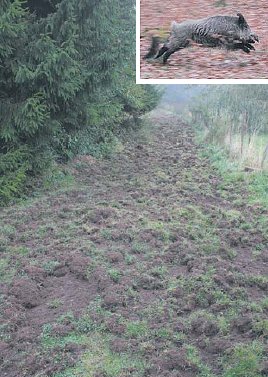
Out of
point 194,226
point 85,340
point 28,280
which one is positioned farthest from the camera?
point 194,226

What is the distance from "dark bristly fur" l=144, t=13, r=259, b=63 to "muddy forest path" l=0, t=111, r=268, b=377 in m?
2.48

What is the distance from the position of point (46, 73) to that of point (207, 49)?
5.07 metres

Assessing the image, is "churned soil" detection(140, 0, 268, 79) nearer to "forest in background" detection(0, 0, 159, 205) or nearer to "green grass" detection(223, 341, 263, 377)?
"green grass" detection(223, 341, 263, 377)

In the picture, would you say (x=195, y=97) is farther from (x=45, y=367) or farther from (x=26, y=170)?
(x=45, y=367)

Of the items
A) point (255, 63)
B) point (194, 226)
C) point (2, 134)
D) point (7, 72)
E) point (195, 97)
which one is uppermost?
point (255, 63)

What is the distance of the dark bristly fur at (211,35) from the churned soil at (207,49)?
0.03m

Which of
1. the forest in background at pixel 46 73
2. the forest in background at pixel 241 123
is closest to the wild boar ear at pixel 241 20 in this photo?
the forest in background at pixel 46 73

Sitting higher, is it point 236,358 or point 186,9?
point 186,9

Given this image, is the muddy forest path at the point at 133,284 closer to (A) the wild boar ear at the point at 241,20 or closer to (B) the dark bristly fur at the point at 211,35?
(B) the dark bristly fur at the point at 211,35

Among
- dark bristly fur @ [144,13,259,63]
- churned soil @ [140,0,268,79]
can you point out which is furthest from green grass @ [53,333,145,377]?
dark bristly fur @ [144,13,259,63]

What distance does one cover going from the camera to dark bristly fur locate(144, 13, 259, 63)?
310 cm

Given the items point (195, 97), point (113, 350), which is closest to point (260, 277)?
point (113, 350)

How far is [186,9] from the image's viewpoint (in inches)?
126

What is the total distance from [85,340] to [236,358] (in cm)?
128
